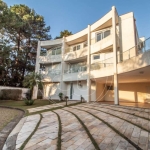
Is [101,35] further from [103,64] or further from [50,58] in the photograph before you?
[50,58]

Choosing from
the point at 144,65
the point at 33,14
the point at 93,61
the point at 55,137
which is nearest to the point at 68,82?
the point at 93,61

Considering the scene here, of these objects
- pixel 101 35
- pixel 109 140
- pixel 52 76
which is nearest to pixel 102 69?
pixel 101 35

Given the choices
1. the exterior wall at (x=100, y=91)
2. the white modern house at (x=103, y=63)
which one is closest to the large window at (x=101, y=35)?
the white modern house at (x=103, y=63)

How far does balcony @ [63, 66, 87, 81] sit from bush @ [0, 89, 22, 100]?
731cm

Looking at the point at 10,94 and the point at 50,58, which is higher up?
the point at 50,58

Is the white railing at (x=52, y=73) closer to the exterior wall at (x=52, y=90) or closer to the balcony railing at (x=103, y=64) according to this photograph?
the exterior wall at (x=52, y=90)

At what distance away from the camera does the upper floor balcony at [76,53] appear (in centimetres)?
1491

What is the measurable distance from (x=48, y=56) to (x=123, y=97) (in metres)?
12.4

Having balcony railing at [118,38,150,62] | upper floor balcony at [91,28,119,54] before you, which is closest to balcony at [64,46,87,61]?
upper floor balcony at [91,28,119,54]

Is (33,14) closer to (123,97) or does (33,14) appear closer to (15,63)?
(15,63)

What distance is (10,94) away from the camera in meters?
16.0

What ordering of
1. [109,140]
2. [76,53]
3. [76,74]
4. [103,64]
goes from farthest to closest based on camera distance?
[76,53], [76,74], [103,64], [109,140]

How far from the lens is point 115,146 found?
108 inches

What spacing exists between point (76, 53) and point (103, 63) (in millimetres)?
5094
